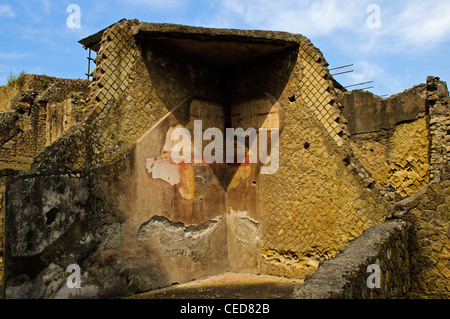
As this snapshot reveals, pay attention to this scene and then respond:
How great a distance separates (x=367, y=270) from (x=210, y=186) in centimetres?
386

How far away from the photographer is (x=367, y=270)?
3479 millimetres

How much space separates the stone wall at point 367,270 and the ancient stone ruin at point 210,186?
0.09ft

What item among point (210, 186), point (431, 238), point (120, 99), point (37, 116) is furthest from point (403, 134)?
point (37, 116)

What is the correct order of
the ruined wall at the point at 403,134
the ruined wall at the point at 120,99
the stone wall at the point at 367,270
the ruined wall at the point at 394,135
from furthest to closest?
the ruined wall at the point at 394,135 → the ruined wall at the point at 403,134 → the ruined wall at the point at 120,99 → the stone wall at the point at 367,270

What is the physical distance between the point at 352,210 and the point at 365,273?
94.5 inches

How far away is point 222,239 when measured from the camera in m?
7.08

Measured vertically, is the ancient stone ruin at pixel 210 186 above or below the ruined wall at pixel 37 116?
below

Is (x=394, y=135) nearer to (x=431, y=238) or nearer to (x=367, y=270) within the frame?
(x=431, y=238)

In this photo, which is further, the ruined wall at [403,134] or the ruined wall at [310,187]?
the ruined wall at [403,134]

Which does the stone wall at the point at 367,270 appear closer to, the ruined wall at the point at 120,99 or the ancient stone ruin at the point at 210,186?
the ancient stone ruin at the point at 210,186

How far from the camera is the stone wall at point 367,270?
9.40 ft

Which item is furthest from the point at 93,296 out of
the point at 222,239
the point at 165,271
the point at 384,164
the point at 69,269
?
the point at 384,164

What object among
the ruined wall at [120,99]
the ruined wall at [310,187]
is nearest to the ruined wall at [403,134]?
the ruined wall at [310,187]
